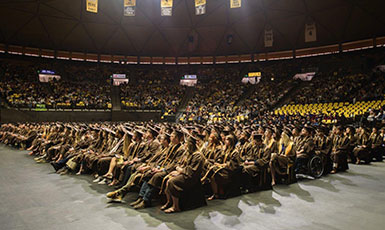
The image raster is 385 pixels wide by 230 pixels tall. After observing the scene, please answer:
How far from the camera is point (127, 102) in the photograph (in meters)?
26.7

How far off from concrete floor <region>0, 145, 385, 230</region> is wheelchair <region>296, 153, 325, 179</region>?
0.45 metres

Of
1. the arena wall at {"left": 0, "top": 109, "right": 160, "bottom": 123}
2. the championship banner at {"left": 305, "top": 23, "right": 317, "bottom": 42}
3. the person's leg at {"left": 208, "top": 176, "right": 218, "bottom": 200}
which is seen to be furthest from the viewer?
the championship banner at {"left": 305, "top": 23, "right": 317, "bottom": 42}

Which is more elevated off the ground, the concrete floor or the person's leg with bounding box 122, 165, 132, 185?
the person's leg with bounding box 122, 165, 132, 185

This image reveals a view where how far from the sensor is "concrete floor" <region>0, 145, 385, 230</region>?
396 centimetres

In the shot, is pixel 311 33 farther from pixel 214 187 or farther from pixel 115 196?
pixel 115 196

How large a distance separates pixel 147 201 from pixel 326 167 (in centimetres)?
571

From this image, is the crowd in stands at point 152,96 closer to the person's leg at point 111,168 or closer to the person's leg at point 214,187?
the person's leg at point 111,168

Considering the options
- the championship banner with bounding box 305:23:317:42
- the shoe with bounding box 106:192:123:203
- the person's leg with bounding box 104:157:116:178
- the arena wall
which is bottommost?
the shoe with bounding box 106:192:123:203

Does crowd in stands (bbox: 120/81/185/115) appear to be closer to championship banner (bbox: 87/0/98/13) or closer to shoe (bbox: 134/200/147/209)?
championship banner (bbox: 87/0/98/13)

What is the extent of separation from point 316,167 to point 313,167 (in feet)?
0.35

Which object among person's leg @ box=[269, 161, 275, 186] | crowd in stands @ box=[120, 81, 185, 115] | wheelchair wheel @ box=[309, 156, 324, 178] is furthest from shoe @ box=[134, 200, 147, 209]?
crowd in stands @ box=[120, 81, 185, 115]

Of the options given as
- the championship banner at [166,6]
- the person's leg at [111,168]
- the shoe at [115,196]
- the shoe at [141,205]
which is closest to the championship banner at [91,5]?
the championship banner at [166,6]

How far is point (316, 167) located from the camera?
7.18 meters

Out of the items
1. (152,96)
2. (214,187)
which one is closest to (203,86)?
(152,96)
